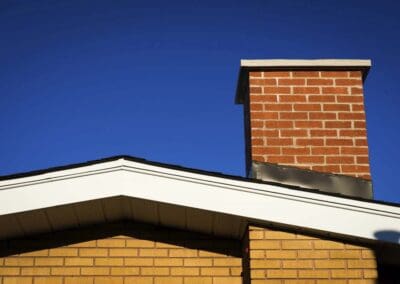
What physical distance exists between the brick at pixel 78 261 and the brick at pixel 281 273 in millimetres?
1633

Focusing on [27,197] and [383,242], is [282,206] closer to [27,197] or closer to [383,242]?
[383,242]

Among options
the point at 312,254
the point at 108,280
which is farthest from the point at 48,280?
the point at 312,254

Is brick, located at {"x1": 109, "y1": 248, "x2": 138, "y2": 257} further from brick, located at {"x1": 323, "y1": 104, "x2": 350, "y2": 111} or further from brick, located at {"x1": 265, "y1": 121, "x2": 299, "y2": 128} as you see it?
brick, located at {"x1": 323, "y1": 104, "x2": 350, "y2": 111}

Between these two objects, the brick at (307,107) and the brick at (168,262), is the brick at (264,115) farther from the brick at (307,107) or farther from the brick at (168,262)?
the brick at (168,262)

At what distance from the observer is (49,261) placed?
5609mm

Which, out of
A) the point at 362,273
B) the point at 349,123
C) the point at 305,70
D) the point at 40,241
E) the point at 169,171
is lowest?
the point at 362,273

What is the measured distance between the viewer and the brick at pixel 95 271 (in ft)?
18.3

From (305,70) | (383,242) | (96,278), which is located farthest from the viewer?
(305,70)

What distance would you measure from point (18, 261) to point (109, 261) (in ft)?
2.65

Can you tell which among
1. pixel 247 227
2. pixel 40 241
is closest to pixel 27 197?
pixel 40 241

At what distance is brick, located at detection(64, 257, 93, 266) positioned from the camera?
18.4 feet

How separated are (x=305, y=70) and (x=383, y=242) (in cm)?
231

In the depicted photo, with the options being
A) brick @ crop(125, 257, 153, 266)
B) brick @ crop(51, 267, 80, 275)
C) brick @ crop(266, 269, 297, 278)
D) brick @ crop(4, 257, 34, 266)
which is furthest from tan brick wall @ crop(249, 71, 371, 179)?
brick @ crop(4, 257, 34, 266)

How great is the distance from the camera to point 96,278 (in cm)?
555
